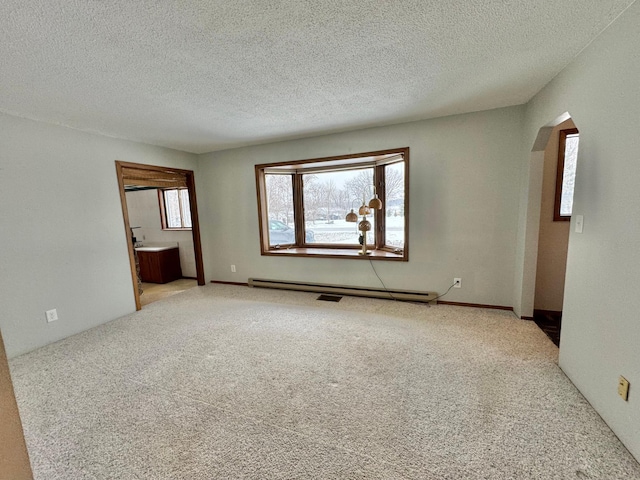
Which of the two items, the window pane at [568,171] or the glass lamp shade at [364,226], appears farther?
the glass lamp shade at [364,226]

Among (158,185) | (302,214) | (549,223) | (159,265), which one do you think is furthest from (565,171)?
(159,265)

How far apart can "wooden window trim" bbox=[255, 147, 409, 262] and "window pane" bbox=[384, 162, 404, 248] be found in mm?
58

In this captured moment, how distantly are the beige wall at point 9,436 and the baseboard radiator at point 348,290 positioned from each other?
10.5 ft

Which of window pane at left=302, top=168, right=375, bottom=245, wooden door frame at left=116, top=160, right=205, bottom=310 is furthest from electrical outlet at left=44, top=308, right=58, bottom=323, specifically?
window pane at left=302, top=168, right=375, bottom=245

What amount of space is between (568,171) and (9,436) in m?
4.13

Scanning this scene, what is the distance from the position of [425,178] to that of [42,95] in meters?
3.63

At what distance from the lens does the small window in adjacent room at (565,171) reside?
2.63m

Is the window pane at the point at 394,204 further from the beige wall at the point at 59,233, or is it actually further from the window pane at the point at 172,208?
the window pane at the point at 172,208

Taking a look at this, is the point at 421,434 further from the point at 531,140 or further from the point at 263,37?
the point at 531,140

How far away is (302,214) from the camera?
430 centimetres

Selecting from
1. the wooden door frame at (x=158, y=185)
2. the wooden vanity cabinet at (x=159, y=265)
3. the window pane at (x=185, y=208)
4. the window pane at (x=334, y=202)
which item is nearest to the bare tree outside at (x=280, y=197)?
the window pane at (x=334, y=202)

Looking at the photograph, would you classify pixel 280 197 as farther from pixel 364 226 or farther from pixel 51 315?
pixel 51 315

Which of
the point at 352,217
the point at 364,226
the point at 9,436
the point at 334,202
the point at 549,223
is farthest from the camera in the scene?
the point at 334,202

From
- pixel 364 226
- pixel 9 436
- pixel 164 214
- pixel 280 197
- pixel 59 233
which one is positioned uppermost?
pixel 280 197
